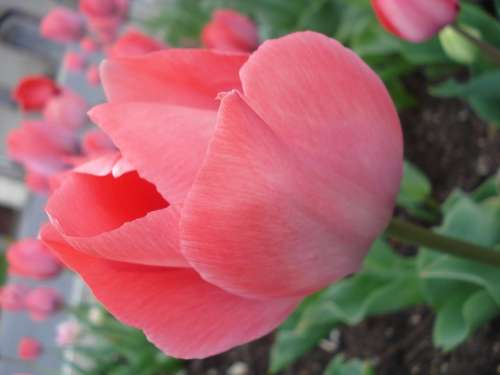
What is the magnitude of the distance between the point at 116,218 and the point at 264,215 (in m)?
0.07

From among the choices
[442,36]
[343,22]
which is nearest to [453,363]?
[442,36]

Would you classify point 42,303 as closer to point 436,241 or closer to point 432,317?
point 432,317

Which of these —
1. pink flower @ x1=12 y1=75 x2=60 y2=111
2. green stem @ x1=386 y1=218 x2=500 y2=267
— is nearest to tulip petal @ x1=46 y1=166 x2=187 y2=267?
green stem @ x1=386 y1=218 x2=500 y2=267

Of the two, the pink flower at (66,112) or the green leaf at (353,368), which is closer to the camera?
the green leaf at (353,368)

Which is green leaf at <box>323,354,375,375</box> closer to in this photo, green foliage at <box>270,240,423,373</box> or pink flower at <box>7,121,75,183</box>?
green foliage at <box>270,240,423,373</box>

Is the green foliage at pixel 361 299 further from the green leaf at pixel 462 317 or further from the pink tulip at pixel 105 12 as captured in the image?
the pink tulip at pixel 105 12

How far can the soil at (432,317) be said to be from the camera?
757mm

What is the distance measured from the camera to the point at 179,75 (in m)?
0.35

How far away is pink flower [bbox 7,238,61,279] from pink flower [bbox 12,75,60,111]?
23cm

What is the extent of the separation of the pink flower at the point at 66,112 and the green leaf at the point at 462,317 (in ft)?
2.19

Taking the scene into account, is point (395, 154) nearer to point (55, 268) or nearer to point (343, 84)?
point (343, 84)

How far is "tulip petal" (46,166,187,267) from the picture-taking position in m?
0.29

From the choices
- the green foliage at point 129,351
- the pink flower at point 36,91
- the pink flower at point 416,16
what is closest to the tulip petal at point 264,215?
the pink flower at point 416,16

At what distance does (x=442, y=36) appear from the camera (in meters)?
0.72
